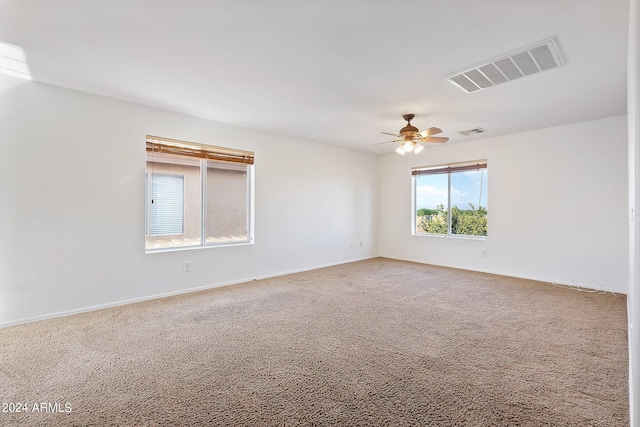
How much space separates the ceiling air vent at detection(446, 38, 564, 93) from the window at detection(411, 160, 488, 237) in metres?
2.82

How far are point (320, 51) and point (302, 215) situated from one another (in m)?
3.40

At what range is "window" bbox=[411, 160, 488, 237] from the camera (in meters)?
5.57

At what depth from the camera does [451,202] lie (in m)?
6.01

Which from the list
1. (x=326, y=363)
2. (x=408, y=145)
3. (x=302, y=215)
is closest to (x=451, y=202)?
(x=408, y=145)

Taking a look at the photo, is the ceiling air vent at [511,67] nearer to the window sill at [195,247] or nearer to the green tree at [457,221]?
the green tree at [457,221]

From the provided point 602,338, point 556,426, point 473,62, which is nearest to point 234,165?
point 473,62

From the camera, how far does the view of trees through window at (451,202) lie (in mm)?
5570

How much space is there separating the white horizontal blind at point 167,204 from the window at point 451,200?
4.71 metres

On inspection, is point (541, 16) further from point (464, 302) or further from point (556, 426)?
point (464, 302)

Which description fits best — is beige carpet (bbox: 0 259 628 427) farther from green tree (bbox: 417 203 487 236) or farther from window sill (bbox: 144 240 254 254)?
green tree (bbox: 417 203 487 236)

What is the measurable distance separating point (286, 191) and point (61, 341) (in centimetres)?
352

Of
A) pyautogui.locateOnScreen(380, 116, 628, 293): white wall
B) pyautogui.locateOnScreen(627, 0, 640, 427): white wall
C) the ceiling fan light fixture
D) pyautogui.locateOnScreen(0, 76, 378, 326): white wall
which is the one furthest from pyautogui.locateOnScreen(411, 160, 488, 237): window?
pyautogui.locateOnScreen(627, 0, 640, 427): white wall

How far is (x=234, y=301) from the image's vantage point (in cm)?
372

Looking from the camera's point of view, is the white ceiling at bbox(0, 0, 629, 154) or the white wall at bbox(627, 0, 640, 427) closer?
the white wall at bbox(627, 0, 640, 427)
